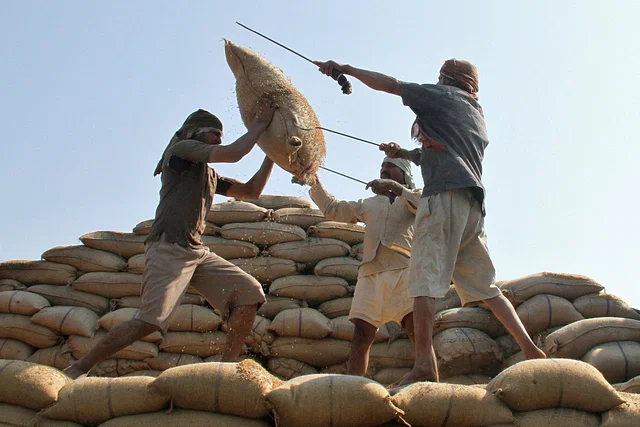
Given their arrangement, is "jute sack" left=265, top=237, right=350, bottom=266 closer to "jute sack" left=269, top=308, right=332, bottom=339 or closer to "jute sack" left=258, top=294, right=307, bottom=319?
"jute sack" left=258, top=294, right=307, bottom=319

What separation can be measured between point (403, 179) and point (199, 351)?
2133 mm

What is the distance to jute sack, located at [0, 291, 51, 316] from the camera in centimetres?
655

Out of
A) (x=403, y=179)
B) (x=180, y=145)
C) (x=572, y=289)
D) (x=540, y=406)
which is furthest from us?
(x=572, y=289)

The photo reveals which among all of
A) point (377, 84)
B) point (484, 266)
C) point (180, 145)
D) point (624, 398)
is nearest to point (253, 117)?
point (180, 145)

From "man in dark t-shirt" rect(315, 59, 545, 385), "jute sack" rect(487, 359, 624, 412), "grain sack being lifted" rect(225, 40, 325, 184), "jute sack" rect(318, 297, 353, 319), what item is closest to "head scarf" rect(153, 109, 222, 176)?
"grain sack being lifted" rect(225, 40, 325, 184)

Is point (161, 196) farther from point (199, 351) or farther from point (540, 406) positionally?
point (540, 406)

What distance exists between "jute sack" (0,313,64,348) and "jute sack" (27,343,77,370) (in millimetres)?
84

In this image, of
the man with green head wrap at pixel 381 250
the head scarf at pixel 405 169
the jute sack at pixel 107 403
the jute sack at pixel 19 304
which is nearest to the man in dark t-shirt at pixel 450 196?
the man with green head wrap at pixel 381 250

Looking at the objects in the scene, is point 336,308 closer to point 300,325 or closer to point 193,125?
point 300,325

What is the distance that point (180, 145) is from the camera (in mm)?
4992

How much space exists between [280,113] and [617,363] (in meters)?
2.76

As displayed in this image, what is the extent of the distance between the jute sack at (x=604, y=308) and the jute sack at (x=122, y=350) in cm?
343

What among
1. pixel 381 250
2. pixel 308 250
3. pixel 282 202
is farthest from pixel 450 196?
pixel 282 202

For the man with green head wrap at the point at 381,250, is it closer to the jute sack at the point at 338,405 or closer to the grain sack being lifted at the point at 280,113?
the grain sack being lifted at the point at 280,113
